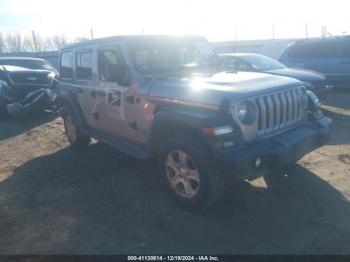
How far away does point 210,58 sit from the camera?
558cm

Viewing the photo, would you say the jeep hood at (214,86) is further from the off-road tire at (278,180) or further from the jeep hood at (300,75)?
the jeep hood at (300,75)

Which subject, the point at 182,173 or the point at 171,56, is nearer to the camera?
the point at 182,173

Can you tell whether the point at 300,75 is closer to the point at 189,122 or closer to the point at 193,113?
the point at 193,113

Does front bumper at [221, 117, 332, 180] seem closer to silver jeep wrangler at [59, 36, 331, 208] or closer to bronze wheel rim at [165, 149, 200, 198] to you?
silver jeep wrangler at [59, 36, 331, 208]

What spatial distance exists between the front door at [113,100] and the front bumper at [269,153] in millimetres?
1810

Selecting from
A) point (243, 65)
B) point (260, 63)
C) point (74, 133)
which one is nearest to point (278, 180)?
point (74, 133)

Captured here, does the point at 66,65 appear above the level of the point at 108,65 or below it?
above

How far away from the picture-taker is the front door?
15.9 feet

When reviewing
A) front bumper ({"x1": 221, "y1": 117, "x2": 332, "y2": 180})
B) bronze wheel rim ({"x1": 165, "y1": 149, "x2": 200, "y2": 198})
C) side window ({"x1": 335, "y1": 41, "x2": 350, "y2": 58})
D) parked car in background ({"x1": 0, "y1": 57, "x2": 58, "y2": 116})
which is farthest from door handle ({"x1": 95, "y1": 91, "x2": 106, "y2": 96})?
side window ({"x1": 335, "y1": 41, "x2": 350, "y2": 58})

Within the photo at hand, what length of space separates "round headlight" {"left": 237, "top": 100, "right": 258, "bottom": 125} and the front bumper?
0.26m

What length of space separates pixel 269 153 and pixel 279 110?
0.68m

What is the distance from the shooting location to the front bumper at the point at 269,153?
3508 mm

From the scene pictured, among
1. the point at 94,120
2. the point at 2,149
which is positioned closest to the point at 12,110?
the point at 2,149

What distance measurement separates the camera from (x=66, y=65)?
6.71 metres
